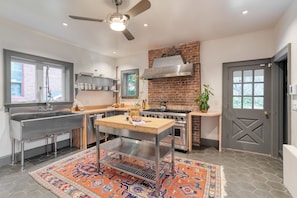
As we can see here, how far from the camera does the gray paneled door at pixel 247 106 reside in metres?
3.35

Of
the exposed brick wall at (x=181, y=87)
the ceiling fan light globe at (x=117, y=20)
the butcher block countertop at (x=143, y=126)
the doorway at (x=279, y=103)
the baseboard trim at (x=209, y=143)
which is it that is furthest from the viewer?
the exposed brick wall at (x=181, y=87)

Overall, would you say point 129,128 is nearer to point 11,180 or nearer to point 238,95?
point 11,180

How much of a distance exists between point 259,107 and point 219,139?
1155 mm

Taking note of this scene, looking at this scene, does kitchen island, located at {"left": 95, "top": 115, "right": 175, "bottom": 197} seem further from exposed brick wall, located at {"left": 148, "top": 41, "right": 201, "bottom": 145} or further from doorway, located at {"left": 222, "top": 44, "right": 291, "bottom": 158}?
doorway, located at {"left": 222, "top": 44, "right": 291, "bottom": 158}

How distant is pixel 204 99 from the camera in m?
3.75

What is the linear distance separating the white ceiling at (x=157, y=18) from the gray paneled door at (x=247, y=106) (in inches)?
35.1

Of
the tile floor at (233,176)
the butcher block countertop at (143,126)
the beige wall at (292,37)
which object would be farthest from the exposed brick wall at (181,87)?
the butcher block countertop at (143,126)

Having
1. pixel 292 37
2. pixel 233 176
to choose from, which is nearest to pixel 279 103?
pixel 292 37

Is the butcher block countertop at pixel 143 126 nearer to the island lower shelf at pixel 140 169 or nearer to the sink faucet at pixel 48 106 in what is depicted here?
the island lower shelf at pixel 140 169

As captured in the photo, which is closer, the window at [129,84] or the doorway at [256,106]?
the doorway at [256,106]

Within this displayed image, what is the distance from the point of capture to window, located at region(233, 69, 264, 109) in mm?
3404

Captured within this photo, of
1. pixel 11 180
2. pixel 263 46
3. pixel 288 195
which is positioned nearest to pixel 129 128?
pixel 11 180

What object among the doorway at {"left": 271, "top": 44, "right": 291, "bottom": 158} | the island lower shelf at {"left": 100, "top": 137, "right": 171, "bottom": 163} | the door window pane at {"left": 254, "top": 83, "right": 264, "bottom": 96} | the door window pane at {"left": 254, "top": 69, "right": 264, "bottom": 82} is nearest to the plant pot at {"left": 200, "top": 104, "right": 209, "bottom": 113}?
the door window pane at {"left": 254, "top": 83, "right": 264, "bottom": 96}

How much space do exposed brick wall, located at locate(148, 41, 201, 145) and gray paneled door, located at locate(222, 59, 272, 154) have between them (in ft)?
2.26
